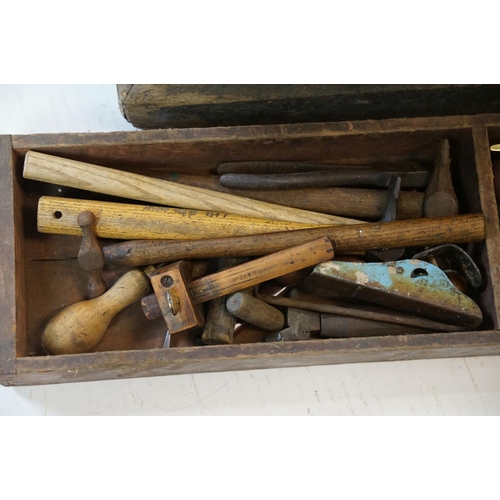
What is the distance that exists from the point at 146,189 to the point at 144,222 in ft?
0.28

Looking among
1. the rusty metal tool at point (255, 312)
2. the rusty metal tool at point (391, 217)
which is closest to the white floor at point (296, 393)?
the rusty metal tool at point (255, 312)

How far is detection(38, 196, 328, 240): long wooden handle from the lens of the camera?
159cm

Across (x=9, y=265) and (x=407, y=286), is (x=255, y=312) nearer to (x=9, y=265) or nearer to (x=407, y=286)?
(x=407, y=286)

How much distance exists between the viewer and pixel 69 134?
5.20 feet

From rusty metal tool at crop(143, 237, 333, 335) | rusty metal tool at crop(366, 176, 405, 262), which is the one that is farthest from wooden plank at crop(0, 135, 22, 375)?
rusty metal tool at crop(366, 176, 405, 262)

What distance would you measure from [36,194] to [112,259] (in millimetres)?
279

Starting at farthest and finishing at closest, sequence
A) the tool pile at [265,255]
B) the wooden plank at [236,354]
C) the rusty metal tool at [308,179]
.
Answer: the rusty metal tool at [308,179]
the tool pile at [265,255]
the wooden plank at [236,354]

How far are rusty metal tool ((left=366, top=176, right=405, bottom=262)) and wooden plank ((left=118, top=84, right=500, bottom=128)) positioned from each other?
22 cm

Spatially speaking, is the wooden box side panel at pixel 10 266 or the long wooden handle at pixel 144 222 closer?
the wooden box side panel at pixel 10 266

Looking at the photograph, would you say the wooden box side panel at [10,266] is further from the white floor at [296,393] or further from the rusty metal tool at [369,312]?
the rusty metal tool at [369,312]

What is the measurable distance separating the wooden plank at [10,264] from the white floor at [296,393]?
24 centimetres

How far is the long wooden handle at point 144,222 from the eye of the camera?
159cm

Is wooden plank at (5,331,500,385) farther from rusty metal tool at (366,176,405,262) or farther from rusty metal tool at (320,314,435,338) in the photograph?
rusty metal tool at (366,176,405,262)

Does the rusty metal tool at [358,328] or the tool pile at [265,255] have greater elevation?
the tool pile at [265,255]
